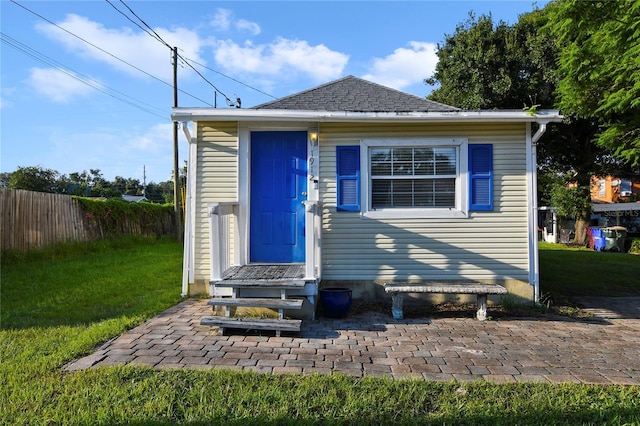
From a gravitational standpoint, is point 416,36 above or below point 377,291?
above

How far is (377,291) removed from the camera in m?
5.38

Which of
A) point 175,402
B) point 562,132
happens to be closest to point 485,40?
point 562,132

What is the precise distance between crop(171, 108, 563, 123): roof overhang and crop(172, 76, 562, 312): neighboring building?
0.53ft

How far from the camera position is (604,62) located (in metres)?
5.36

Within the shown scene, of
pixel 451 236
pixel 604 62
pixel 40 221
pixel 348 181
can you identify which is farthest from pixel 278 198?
pixel 40 221

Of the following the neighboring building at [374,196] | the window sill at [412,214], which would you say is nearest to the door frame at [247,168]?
the neighboring building at [374,196]

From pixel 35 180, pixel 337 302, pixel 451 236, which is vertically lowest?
pixel 337 302

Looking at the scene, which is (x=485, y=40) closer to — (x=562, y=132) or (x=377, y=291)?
(x=562, y=132)

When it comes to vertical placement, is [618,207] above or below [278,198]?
above

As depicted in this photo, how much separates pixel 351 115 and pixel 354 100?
104 cm

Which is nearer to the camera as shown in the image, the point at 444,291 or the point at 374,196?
→ the point at 444,291

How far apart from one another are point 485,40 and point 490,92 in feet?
5.88

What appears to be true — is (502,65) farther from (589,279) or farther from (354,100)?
(354,100)

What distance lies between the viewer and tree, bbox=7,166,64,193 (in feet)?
112
